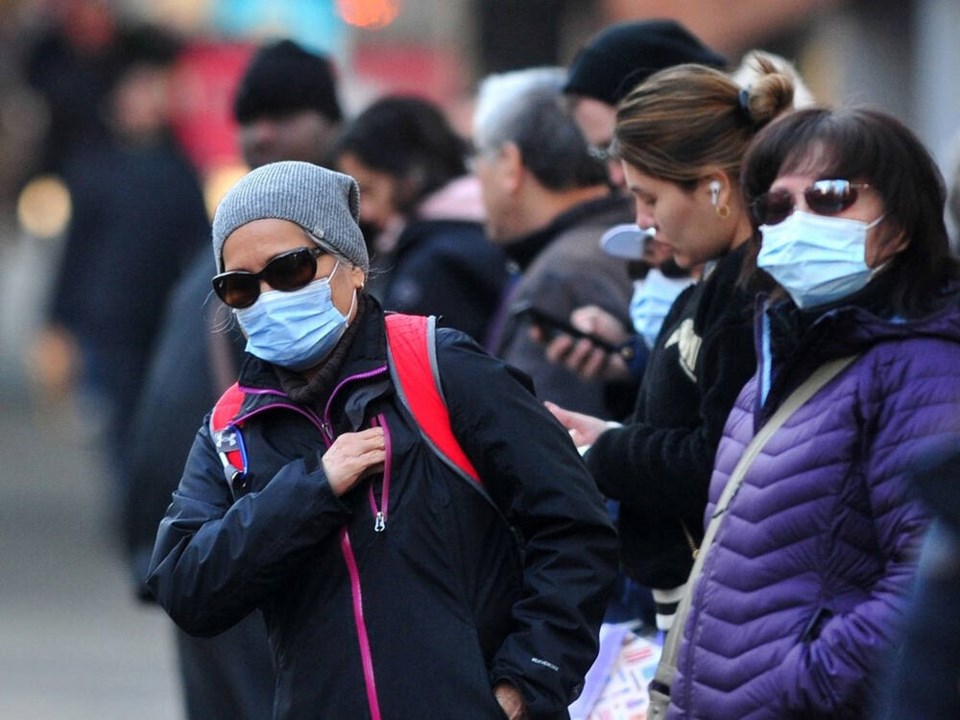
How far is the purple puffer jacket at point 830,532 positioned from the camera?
3369 mm

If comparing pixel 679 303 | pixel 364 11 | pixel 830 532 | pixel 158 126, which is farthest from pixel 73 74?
pixel 830 532

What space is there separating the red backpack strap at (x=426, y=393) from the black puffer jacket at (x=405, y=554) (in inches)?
0.6

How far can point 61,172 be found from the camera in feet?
41.1

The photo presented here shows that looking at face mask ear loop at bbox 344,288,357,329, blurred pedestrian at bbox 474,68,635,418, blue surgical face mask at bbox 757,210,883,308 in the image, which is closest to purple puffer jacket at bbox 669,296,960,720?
blue surgical face mask at bbox 757,210,883,308

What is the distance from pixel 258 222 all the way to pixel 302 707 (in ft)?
2.73

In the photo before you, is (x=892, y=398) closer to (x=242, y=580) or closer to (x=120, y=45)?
(x=242, y=580)

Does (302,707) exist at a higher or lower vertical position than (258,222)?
lower

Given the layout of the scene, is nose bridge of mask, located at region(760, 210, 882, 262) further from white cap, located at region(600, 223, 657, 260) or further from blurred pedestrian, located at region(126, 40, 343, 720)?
blurred pedestrian, located at region(126, 40, 343, 720)

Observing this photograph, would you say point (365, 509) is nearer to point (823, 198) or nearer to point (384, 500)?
point (384, 500)

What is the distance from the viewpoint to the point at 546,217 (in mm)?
5320

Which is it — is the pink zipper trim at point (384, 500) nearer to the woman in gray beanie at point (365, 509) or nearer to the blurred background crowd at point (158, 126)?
the woman in gray beanie at point (365, 509)

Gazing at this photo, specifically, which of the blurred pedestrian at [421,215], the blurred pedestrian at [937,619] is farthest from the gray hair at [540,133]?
the blurred pedestrian at [937,619]

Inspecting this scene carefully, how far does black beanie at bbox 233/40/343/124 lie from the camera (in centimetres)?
593

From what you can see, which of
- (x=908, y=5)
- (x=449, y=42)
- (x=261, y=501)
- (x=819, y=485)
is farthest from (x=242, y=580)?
(x=449, y=42)
